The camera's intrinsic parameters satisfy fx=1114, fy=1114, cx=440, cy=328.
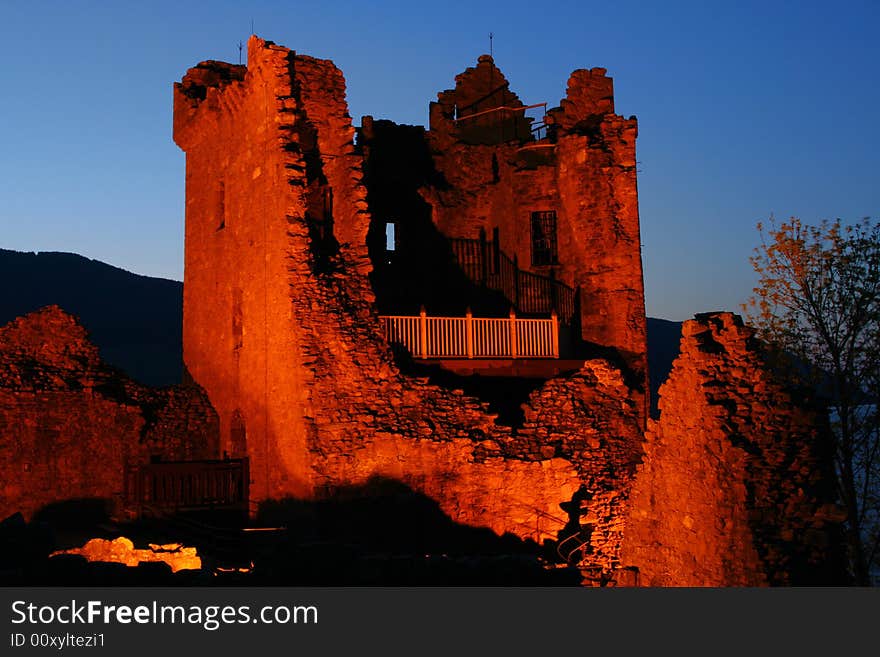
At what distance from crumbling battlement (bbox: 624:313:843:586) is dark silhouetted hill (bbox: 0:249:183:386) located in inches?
2874

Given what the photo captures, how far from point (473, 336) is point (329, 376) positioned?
4.27 metres

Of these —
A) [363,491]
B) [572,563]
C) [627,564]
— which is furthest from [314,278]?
[627,564]

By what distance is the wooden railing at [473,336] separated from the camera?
22237mm

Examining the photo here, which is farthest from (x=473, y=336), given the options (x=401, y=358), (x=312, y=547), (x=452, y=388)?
(x=312, y=547)

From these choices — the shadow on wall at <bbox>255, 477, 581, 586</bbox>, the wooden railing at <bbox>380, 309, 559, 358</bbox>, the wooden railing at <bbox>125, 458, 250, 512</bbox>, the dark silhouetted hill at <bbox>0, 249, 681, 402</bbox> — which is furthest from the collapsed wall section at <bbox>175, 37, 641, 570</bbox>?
the dark silhouetted hill at <bbox>0, 249, 681, 402</bbox>

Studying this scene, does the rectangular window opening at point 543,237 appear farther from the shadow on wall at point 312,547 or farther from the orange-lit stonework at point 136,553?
the orange-lit stonework at point 136,553

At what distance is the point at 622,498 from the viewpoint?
20.7 metres

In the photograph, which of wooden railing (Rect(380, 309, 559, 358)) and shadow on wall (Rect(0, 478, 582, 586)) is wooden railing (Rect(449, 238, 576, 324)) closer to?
wooden railing (Rect(380, 309, 559, 358))

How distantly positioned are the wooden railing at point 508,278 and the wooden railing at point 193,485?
8160 millimetres

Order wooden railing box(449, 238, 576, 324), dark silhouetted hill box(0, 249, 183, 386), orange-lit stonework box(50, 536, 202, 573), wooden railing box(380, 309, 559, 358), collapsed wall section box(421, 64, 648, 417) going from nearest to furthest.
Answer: orange-lit stonework box(50, 536, 202, 573)
wooden railing box(380, 309, 559, 358)
collapsed wall section box(421, 64, 648, 417)
wooden railing box(449, 238, 576, 324)
dark silhouetted hill box(0, 249, 183, 386)

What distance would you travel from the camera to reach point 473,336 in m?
22.9

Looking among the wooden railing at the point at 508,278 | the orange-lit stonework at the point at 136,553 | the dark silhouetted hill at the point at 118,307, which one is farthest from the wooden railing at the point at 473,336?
the dark silhouetted hill at the point at 118,307

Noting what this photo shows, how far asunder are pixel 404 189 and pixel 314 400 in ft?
31.1

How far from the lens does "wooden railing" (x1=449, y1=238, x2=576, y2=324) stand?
26.2 metres
